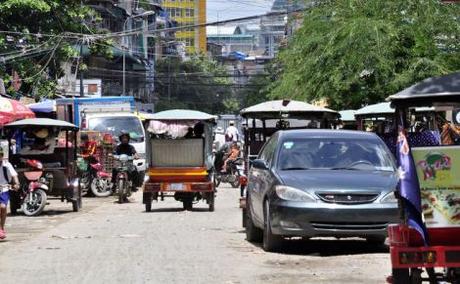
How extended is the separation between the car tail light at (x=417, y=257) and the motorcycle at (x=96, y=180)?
19.1m

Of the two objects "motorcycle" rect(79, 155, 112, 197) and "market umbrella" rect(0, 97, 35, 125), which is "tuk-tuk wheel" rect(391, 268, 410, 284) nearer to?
"market umbrella" rect(0, 97, 35, 125)

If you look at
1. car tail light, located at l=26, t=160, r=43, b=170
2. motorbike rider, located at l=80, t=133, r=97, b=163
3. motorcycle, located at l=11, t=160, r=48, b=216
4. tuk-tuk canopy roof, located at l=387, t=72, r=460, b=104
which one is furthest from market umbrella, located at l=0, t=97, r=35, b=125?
tuk-tuk canopy roof, located at l=387, t=72, r=460, b=104

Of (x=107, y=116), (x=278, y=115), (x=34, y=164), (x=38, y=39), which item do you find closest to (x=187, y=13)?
(x=38, y=39)

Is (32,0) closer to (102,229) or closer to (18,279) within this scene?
(102,229)

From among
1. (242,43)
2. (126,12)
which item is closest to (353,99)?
(126,12)

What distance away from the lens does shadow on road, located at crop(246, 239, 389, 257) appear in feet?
42.7

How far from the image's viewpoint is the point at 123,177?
24469mm

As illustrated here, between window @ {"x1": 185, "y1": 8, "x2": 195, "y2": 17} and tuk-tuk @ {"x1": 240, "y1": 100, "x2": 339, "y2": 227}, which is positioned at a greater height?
window @ {"x1": 185, "y1": 8, "x2": 195, "y2": 17}

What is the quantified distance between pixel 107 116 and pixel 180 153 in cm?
1056

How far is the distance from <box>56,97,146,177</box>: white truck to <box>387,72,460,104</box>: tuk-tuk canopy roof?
857 inches

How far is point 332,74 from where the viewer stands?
27.6 m

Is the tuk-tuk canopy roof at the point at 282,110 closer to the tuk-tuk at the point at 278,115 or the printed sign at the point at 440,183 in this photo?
the tuk-tuk at the point at 278,115

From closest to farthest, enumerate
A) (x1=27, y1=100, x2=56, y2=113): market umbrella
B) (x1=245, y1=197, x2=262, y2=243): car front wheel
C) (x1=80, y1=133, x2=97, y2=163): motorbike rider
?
1. (x1=245, y1=197, x2=262, y2=243): car front wheel
2. (x1=80, y1=133, x2=97, y2=163): motorbike rider
3. (x1=27, y1=100, x2=56, y2=113): market umbrella

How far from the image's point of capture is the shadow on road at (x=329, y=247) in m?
13.0
